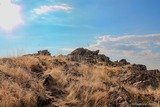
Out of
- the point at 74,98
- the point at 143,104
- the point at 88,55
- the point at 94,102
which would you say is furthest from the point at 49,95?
the point at 88,55

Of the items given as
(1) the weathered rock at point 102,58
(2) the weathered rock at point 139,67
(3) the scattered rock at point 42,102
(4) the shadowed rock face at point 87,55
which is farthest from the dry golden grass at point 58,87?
(1) the weathered rock at point 102,58

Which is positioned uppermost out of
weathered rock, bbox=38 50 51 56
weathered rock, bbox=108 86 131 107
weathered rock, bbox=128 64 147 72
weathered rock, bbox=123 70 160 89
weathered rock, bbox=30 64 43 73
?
weathered rock, bbox=38 50 51 56

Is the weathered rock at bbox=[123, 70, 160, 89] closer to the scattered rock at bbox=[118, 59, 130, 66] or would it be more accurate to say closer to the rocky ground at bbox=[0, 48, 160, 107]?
the rocky ground at bbox=[0, 48, 160, 107]

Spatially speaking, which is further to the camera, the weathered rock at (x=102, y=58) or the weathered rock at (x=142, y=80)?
the weathered rock at (x=102, y=58)

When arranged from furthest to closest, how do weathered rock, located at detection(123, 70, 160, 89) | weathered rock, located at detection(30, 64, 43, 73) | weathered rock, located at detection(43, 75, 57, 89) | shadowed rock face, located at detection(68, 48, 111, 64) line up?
shadowed rock face, located at detection(68, 48, 111, 64), weathered rock, located at detection(30, 64, 43, 73), weathered rock, located at detection(123, 70, 160, 89), weathered rock, located at detection(43, 75, 57, 89)

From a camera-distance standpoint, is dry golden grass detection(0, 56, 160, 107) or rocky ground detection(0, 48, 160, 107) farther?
rocky ground detection(0, 48, 160, 107)

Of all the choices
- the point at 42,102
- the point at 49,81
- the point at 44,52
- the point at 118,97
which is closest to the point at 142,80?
the point at 118,97

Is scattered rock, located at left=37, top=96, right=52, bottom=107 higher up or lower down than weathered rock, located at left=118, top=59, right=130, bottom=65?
lower down

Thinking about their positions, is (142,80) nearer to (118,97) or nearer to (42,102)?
(118,97)

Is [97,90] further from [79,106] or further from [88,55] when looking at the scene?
[88,55]

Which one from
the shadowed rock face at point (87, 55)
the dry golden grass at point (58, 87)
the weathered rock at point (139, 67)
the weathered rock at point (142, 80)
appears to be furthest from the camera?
the shadowed rock face at point (87, 55)

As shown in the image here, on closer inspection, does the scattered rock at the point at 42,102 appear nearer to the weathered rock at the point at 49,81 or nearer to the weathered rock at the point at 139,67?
the weathered rock at the point at 49,81

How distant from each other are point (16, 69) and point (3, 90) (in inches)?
125

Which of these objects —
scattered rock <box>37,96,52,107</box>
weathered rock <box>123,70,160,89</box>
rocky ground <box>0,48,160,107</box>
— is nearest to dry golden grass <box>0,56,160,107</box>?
rocky ground <box>0,48,160,107</box>
